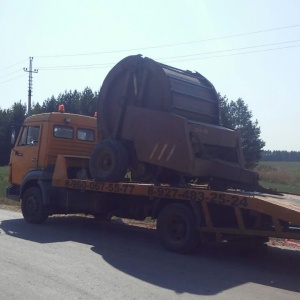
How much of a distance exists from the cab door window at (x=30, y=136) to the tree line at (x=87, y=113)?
39880 millimetres

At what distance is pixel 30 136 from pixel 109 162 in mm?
3488

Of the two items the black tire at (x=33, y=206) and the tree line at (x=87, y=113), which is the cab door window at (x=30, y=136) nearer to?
the black tire at (x=33, y=206)

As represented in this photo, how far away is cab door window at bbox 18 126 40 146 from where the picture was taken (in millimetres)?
14238

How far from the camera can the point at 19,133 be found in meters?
14.9

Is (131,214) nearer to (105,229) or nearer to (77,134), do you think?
(105,229)

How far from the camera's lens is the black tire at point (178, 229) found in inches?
386

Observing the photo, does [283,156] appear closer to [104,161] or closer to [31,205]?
[31,205]

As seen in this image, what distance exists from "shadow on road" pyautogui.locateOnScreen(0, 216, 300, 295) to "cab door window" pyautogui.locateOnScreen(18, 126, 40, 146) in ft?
7.25

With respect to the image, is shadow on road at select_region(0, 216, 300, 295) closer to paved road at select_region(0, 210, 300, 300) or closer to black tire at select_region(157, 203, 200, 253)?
paved road at select_region(0, 210, 300, 300)

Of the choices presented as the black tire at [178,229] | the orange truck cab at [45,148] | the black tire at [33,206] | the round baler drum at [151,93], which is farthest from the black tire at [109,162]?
the black tire at [33,206]

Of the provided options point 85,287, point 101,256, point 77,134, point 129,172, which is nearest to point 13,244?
point 101,256

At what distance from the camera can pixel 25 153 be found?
14.4 m

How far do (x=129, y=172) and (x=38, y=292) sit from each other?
5459 millimetres

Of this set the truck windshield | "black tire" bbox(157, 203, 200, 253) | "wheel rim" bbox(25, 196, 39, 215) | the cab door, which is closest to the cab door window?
the cab door
